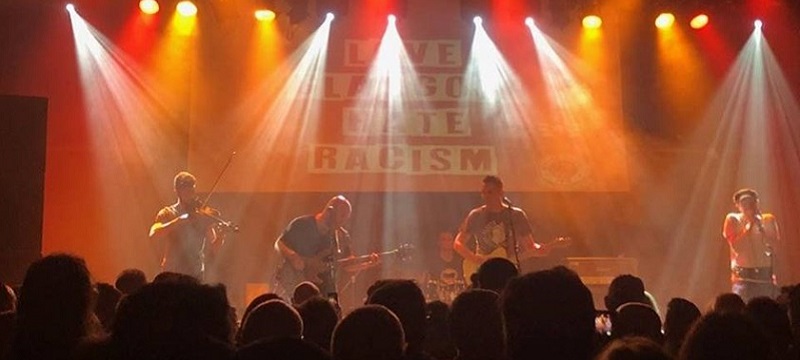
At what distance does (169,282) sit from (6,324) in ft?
4.48

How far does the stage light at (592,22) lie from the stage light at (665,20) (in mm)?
922

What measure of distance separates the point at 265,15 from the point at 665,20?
577 cm

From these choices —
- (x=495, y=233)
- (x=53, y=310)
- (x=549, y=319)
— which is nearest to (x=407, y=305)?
(x=549, y=319)

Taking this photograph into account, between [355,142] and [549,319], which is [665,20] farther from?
[549,319]

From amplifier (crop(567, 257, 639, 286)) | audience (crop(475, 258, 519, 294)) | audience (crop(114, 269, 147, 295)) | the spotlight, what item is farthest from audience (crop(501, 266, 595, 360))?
the spotlight

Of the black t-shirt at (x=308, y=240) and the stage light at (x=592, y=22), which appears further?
the stage light at (x=592, y=22)

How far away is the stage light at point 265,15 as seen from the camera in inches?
451

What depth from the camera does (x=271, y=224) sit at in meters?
11.8

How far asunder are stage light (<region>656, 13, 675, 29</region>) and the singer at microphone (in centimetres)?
389

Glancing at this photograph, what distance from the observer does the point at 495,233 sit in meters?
8.58

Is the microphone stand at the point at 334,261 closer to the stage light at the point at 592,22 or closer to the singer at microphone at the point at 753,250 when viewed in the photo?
the singer at microphone at the point at 753,250

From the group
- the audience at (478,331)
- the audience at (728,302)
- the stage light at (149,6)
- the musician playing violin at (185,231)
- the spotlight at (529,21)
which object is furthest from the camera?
the spotlight at (529,21)

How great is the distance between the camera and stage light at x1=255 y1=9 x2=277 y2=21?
11445mm

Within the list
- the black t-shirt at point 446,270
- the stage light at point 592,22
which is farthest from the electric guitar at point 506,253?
the stage light at point 592,22
